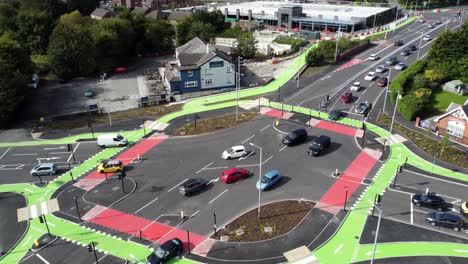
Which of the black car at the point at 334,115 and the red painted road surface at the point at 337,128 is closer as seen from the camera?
the red painted road surface at the point at 337,128

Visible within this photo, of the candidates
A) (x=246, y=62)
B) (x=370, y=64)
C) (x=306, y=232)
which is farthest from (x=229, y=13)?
(x=306, y=232)

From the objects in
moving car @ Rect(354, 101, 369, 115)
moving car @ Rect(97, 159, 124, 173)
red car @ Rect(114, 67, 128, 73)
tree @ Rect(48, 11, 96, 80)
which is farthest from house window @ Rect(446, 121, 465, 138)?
tree @ Rect(48, 11, 96, 80)

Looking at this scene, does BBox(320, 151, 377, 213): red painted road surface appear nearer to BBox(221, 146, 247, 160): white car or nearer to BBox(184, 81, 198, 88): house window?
BBox(221, 146, 247, 160): white car

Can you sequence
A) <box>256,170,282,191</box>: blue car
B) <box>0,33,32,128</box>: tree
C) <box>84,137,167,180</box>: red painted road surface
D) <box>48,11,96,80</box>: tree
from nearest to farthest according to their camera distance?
<box>256,170,282,191</box>: blue car < <box>84,137,167,180</box>: red painted road surface < <box>0,33,32,128</box>: tree < <box>48,11,96,80</box>: tree

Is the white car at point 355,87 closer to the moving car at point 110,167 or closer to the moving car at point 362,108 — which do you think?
the moving car at point 362,108

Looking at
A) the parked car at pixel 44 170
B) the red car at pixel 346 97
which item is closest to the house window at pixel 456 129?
the red car at pixel 346 97

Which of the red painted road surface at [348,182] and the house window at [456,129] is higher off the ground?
the house window at [456,129]

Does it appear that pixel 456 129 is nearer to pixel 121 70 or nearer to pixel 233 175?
pixel 233 175
